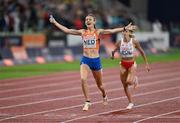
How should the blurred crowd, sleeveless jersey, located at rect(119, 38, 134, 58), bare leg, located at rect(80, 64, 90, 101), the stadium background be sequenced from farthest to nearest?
the blurred crowd
the stadium background
sleeveless jersey, located at rect(119, 38, 134, 58)
bare leg, located at rect(80, 64, 90, 101)

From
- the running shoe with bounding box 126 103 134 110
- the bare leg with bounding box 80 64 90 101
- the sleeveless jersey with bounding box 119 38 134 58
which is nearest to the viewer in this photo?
the bare leg with bounding box 80 64 90 101

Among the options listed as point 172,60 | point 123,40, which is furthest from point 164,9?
point 123,40

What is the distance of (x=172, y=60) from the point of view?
1363 inches

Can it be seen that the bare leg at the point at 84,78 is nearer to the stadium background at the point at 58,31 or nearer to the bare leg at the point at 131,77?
the bare leg at the point at 131,77

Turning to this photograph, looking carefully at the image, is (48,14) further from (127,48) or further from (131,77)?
(131,77)

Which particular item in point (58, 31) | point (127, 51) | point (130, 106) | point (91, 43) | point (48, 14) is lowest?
point (130, 106)

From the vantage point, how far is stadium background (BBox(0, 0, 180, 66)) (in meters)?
31.3

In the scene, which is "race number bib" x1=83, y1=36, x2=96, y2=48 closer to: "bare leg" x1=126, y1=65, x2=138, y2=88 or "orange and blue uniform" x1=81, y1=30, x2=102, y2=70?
"orange and blue uniform" x1=81, y1=30, x2=102, y2=70

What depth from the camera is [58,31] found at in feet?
117

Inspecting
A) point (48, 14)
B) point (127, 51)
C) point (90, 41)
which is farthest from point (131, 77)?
point (48, 14)

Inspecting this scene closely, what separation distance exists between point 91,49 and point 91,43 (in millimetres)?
125

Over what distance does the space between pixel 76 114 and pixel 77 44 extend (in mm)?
21424

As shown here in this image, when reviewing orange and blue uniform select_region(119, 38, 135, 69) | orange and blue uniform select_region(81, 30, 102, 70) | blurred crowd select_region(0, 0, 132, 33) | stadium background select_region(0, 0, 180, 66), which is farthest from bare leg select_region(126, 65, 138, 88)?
blurred crowd select_region(0, 0, 132, 33)

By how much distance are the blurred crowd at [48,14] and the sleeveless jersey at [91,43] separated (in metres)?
16.4
